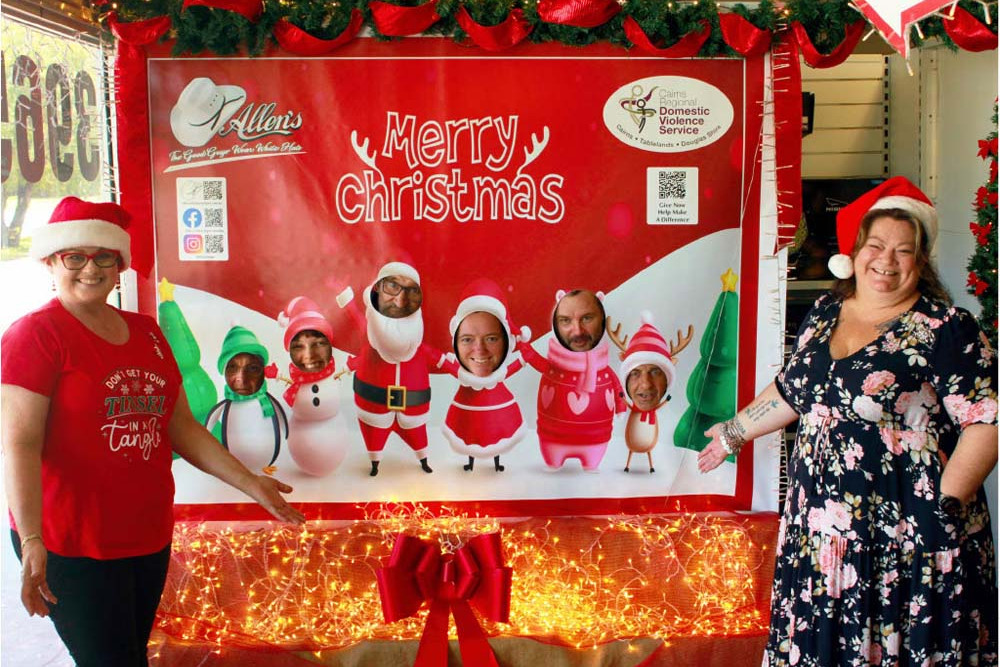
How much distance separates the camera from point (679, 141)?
3.27m

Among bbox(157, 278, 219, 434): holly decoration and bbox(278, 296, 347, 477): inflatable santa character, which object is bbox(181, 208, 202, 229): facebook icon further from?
bbox(278, 296, 347, 477): inflatable santa character

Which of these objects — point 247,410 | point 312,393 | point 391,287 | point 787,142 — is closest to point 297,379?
point 312,393

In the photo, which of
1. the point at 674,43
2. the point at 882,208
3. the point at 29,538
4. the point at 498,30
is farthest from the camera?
→ the point at 674,43

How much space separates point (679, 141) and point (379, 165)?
1032 millimetres

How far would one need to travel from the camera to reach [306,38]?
305cm

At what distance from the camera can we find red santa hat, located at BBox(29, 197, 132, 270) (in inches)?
94.7

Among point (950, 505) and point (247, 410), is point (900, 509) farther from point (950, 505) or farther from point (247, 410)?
point (247, 410)

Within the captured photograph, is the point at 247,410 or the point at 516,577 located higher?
the point at 247,410

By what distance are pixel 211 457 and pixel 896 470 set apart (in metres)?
1.93

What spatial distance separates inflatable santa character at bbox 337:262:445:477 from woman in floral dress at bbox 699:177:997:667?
131 centimetres

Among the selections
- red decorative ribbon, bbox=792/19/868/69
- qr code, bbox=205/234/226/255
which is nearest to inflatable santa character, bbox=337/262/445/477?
qr code, bbox=205/234/226/255

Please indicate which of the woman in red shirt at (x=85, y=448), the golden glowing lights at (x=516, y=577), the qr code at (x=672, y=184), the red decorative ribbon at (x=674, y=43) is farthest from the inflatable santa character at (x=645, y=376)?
the woman in red shirt at (x=85, y=448)

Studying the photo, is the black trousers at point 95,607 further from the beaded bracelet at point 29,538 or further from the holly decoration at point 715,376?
the holly decoration at point 715,376

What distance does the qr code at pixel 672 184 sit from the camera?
329 centimetres
